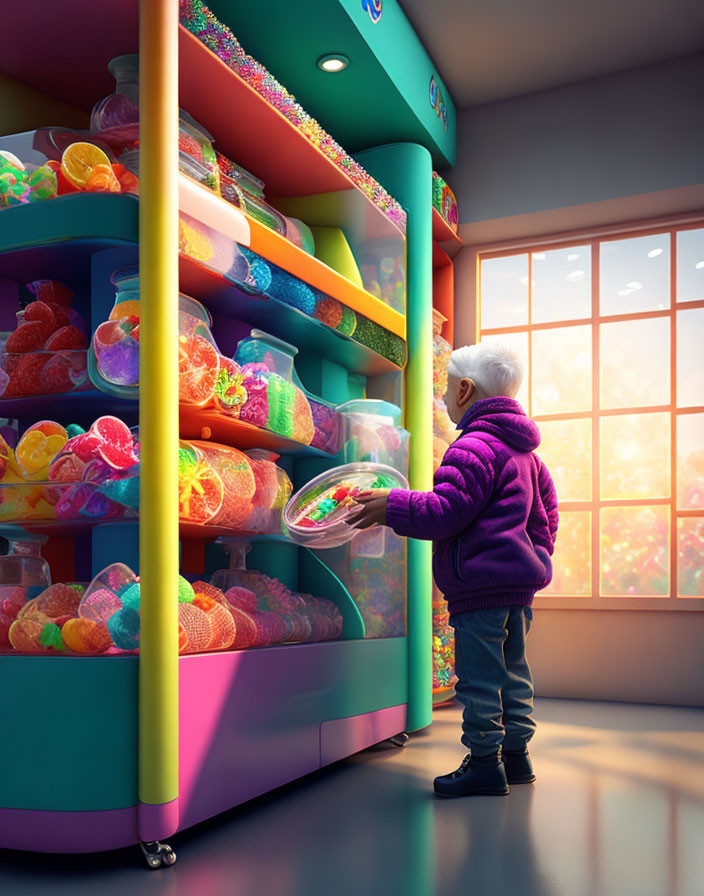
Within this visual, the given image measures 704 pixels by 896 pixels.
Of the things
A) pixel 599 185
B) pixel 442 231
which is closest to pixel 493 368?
pixel 442 231

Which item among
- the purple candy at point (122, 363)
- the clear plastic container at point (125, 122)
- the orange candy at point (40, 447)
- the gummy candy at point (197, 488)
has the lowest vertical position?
the gummy candy at point (197, 488)

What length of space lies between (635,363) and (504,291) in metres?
0.77

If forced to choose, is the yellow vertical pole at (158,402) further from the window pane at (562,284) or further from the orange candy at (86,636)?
the window pane at (562,284)

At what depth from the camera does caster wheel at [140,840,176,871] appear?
1671 millimetres

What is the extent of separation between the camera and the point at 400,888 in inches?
61.7

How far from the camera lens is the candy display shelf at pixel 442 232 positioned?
153 inches

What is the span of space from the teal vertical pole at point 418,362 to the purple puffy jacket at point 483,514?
0.87m

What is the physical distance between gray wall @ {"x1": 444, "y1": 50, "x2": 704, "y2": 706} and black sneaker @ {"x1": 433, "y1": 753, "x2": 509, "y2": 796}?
1865 millimetres

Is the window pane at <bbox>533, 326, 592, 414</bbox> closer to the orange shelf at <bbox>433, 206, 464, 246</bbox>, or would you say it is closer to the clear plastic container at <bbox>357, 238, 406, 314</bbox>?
the orange shelf at <bbox>433, 206, 464, 246</bbox>

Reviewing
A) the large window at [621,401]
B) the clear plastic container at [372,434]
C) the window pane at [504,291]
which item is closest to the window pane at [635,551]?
the large window at [621,401]

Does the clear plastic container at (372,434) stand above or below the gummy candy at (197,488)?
above

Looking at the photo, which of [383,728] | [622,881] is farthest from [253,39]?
[622,881]

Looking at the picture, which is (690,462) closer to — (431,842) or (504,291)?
(504,291)

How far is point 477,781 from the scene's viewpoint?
A: 2230 mm
